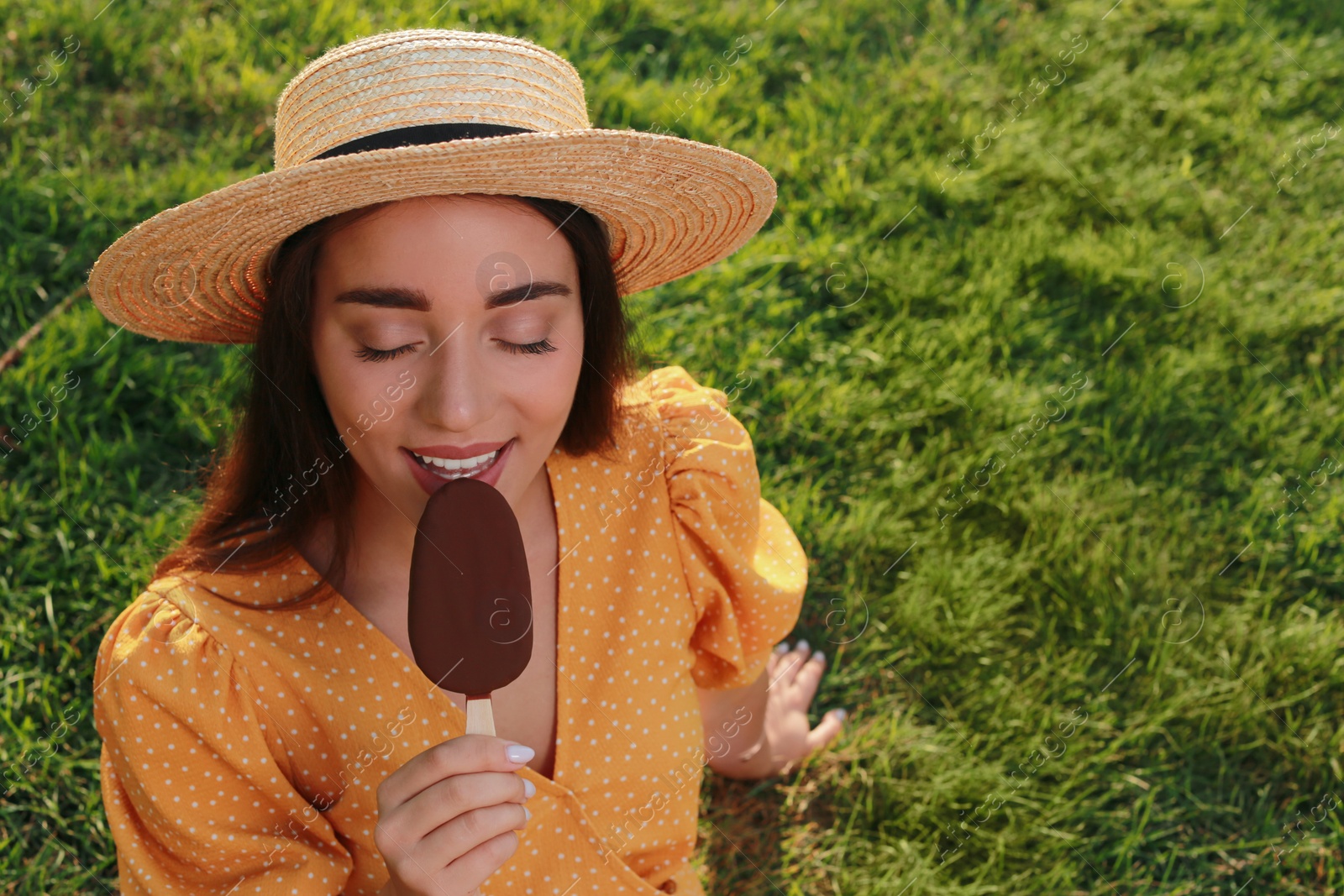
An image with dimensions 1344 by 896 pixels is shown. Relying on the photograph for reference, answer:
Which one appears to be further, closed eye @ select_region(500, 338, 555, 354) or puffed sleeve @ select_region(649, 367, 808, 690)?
Answer: puffed sleeve @ select_region(649, 367, 808, 690)

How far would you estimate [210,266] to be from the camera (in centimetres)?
169

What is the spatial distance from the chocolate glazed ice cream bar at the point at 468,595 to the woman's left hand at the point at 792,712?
4.25ft

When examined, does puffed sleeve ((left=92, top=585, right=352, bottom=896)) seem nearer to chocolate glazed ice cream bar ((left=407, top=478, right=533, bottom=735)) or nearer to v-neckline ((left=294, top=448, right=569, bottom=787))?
v-neckline ((left=294, top=448, right=569, bottom=787))

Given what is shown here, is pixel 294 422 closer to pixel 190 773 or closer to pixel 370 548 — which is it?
pixel 370 548

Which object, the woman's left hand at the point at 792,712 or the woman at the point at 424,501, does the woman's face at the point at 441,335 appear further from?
the woman's left hand at the point at 792,712

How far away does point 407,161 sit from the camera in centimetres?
139

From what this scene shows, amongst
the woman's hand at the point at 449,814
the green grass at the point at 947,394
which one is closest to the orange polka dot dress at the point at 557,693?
the woman's hand at the point at 449,814

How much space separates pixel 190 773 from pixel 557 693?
1.93 ft

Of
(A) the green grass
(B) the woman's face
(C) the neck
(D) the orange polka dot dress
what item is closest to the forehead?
(B) the woman's face

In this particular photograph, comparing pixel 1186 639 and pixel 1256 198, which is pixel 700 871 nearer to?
pixel 1186 639

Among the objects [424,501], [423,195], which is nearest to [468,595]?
[424,501]

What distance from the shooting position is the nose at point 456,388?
60.0 inches

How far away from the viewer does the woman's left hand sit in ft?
9.24

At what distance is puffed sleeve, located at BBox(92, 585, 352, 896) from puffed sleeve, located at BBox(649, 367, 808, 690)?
0.82 m
